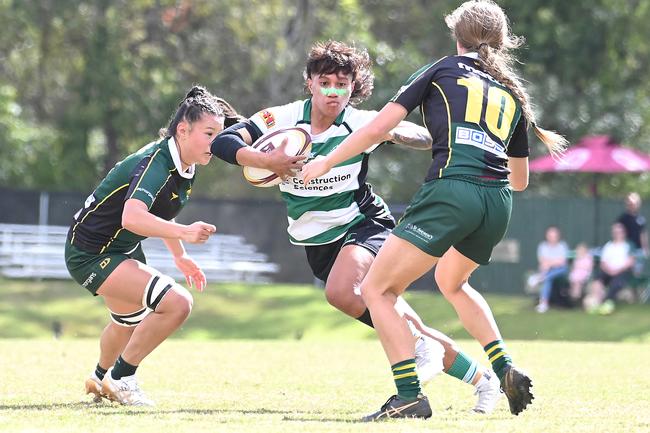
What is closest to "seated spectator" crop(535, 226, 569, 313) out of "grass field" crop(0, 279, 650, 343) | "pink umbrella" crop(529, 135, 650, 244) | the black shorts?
"grass field" crop(0, 279, 650, 343)

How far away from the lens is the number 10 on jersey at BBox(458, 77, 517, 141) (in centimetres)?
628

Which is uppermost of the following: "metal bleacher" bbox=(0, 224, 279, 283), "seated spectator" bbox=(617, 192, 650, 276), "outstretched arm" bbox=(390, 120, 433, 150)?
"outstretched arm" bbox=(390, 120, 433, 150)

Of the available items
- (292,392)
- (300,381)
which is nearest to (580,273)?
(300,381)

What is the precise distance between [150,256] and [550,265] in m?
7.19

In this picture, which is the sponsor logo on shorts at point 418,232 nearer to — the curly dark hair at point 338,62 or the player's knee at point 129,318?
the curly dark hair at point 338,62

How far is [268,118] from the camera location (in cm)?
723

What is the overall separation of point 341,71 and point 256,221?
15.8 meters

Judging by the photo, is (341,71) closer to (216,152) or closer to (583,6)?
(216,152)

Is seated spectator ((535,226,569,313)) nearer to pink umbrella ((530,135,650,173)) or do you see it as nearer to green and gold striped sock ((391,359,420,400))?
pink umbrella ((530,135,650,173))

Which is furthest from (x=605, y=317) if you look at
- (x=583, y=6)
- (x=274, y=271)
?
(x=583, y=6)

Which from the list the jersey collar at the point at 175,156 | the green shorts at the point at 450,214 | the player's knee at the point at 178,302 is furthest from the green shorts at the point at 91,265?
the green shorts at the point at 450,214

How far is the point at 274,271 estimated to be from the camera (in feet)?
74.4

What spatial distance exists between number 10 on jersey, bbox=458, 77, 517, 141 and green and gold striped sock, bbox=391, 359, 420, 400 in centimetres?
127

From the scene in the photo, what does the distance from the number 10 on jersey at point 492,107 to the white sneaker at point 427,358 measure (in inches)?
49.7
